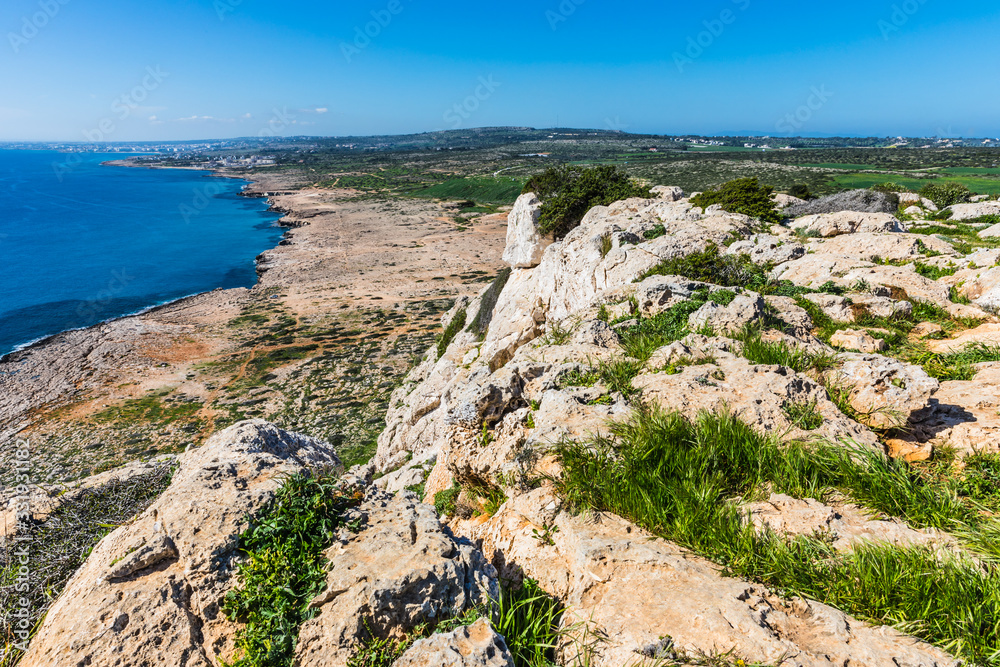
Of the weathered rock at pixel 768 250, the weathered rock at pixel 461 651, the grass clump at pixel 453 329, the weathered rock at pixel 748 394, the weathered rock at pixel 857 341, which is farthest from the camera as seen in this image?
the grass clump at pixel 453 329

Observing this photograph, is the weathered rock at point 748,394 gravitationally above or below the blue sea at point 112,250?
above

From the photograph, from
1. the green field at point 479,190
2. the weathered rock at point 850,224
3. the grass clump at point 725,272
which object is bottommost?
the green field at point 479,190

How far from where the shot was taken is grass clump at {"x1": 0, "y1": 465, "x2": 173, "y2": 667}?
3.39m

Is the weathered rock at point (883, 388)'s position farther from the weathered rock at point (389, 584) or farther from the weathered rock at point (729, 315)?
the weathered rock at point (389, 584)

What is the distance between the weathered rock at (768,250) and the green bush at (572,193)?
11.6m

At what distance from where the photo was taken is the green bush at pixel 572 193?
26.0 metres

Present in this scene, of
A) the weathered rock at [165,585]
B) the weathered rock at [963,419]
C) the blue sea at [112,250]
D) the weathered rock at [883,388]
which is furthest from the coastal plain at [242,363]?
the weathered rock at [963,419]

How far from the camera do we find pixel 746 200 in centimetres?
2312

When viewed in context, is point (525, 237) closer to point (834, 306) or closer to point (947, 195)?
point (834, 306)

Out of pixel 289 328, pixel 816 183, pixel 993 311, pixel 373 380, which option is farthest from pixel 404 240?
pixel 993 311

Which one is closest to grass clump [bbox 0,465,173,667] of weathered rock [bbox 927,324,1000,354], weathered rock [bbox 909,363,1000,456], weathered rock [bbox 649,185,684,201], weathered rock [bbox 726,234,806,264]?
weathered rock [bbox 909,363,1000,456]

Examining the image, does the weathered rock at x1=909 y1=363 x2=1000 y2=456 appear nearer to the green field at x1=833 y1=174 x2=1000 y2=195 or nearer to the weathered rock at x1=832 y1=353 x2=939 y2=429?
the weathered rock at x1=832 y1=353 x2=939 y2=429

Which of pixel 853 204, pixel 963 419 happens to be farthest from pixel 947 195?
pixel 963 419

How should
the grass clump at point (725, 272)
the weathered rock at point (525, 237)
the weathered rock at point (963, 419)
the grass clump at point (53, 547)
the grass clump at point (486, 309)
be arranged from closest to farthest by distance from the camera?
the grass clump at point (53, 547)
the weathered rock at point (963, 419)
the grass clump at point (725, 272)
the grass clump at point (486, 309)
the weathered rock at point (525, 237)
